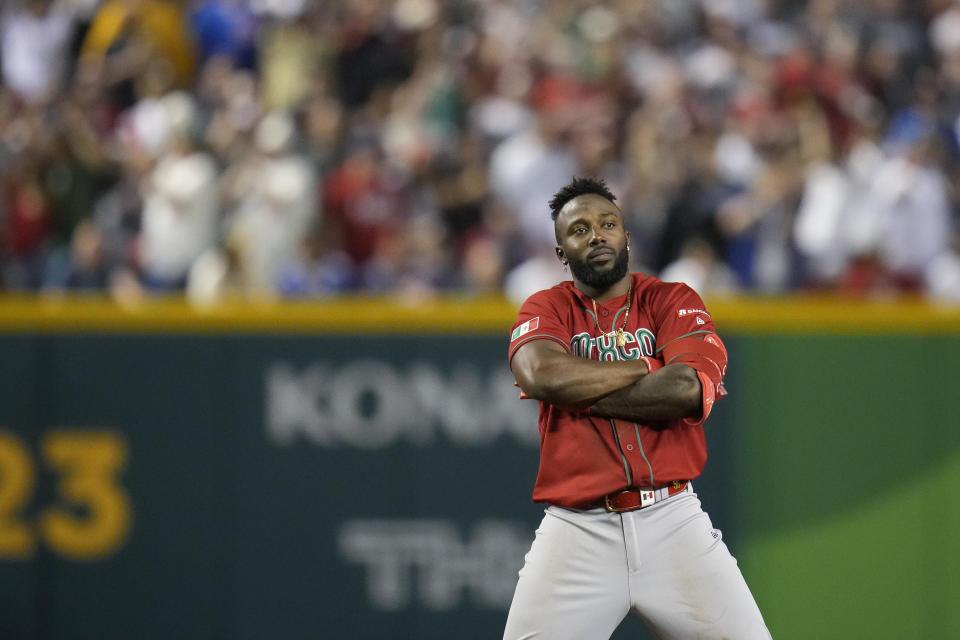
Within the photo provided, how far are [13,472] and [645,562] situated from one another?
451 cm

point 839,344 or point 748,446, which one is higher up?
point 839,344

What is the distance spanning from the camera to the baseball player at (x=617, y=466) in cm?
462

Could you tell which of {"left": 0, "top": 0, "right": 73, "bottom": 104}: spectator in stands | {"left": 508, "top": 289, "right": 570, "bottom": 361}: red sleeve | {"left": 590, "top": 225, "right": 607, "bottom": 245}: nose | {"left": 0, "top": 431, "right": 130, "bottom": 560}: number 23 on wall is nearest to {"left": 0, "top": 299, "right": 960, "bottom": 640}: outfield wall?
{"left": 0, "top": 431, "right": 130, "bottom": 560}: number 23 on wall

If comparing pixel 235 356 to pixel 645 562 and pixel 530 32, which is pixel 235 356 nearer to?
pixel 645 562

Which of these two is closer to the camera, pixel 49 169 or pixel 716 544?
pixel 716 544

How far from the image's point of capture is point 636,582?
185 inches

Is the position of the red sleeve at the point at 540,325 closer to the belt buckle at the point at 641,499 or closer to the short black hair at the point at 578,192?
the short black hair at the point at 578,192

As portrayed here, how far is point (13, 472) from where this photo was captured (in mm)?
7891

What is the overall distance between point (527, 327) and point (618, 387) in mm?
423

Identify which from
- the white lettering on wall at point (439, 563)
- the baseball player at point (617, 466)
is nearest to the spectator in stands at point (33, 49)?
the white lettering on wall at point (439, 563)

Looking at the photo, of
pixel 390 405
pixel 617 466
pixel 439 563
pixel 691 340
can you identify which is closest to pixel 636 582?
pixel 617 466

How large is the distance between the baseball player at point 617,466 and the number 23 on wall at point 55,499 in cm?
380

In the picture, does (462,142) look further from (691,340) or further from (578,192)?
(691,340)

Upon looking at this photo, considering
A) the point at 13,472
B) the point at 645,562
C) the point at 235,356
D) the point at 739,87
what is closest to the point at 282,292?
the point at 235,356
